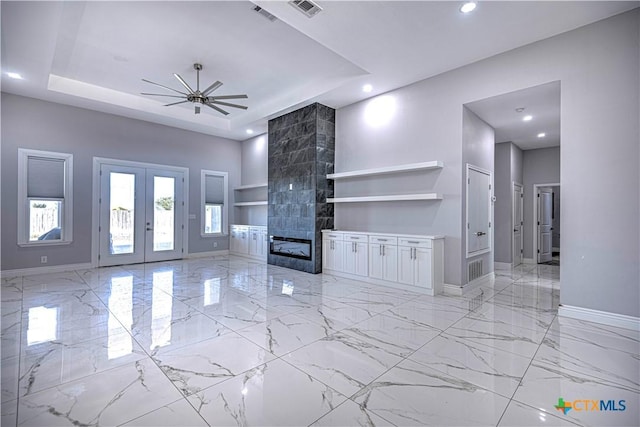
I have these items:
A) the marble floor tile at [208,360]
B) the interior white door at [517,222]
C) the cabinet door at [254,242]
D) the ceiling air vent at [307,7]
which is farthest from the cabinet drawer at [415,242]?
the cabinet door at [254,242]

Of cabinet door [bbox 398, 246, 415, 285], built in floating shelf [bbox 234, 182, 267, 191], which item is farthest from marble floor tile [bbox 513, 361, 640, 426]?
built in floating shelf [bbox 234, 182, 267, 191]

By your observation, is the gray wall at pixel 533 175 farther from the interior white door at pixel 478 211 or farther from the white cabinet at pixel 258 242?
the white cabinet at pixel 258 242

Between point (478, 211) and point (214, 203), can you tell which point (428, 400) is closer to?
point (478, 211)

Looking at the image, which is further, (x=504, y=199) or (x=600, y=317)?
(x=504, y=199)

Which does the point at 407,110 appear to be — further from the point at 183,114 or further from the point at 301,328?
the point at 183,114

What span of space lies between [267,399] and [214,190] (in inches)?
305

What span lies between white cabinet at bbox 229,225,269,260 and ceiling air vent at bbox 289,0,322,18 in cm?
532

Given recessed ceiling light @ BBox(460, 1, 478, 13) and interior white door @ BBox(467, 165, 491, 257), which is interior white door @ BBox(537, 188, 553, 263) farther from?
recessed ceiling light @ BBox(460, 1, 478, 13)

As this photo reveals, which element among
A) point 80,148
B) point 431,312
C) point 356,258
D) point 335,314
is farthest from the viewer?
point 80,148

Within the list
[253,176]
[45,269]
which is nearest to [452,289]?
[253,176]

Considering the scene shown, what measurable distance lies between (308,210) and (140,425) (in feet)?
16.0

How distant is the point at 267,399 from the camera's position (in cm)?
204

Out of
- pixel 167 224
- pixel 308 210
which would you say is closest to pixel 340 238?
pixel 308 210

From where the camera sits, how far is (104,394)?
209 centimetres
